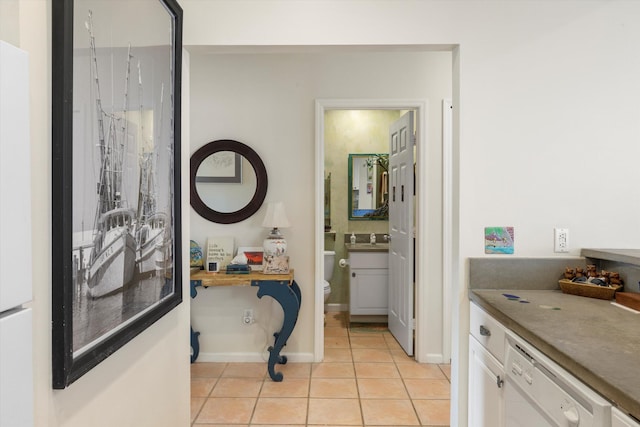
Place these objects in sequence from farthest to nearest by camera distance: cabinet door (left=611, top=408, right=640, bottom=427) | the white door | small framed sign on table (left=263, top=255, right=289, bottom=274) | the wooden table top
Answer: the white door
small framed sign on table (left=263, top=255, right=289, bottom=274)
the wooden table top
cabinet door (left=611, top=408, right=640, bottom=427)

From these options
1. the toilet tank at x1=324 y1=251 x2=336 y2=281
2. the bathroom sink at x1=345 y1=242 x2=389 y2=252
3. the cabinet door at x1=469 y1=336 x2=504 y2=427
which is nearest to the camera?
the cabinet door at x1=469 y1=336 x2=504 y2=427

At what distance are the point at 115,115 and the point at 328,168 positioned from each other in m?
3.35

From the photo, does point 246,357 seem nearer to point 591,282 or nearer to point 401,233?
point 401,233

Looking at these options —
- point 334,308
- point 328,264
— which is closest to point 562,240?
point 328,264

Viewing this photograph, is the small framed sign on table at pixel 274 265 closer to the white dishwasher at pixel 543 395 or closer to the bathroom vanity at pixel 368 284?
the bathroom vanity at pixel 368 284

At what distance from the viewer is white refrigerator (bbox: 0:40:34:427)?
622mm

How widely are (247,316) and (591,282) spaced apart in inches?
89.5

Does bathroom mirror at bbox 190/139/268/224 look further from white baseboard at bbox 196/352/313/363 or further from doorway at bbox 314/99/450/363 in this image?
white baseboard at bbox 196/352/313/363

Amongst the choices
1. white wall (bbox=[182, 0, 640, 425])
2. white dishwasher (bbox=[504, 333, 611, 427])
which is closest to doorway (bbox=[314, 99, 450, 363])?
white wall (bbox=[182, 0, 640, 425])

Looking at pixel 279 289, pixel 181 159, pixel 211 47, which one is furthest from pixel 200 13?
pixel 279 289

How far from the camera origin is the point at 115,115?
1.08 m

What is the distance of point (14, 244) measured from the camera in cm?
66

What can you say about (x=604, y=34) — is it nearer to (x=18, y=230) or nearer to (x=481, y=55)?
(x=481, y=55)

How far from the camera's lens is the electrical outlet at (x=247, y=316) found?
9.64 feet
